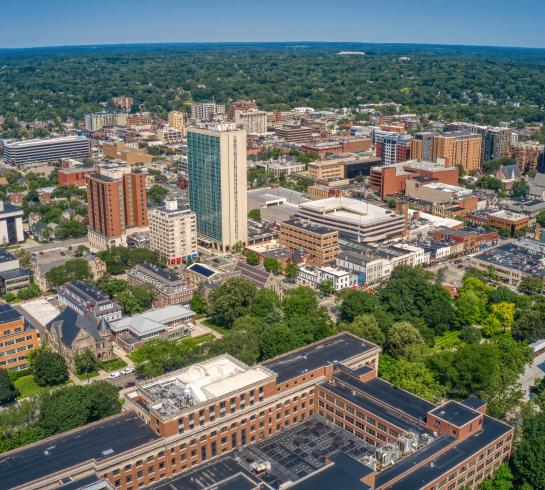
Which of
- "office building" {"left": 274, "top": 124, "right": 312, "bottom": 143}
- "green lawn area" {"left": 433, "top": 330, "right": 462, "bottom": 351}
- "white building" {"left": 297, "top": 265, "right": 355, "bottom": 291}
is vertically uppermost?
"office building" {"left": 274, "top": 124, "right": 312, "bottom": 143}

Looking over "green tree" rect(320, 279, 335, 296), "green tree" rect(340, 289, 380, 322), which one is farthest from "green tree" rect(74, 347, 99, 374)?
"green tree" rect(320, 279, 335, 296)

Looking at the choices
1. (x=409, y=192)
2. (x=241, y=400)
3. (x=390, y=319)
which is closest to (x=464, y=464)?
(x=241, y=400)

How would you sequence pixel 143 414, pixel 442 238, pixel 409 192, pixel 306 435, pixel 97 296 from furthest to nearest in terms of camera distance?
pixel 409 192 → pixel 442 238 → pixel 97 296 → pixel 306 435 → pixel 143 414

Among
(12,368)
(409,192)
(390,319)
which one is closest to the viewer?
(12,368)

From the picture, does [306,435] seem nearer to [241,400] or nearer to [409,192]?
[241,400]

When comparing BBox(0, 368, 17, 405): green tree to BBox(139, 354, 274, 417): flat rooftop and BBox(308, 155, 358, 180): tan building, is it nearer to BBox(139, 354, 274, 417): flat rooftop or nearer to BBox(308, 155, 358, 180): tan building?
BBox(139, 354, 274, 417): flat rooftop

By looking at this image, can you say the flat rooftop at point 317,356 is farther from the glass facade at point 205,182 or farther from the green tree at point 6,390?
the glass facade at point 205,182

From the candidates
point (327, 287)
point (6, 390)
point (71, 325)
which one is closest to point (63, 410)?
point (6, 390)
